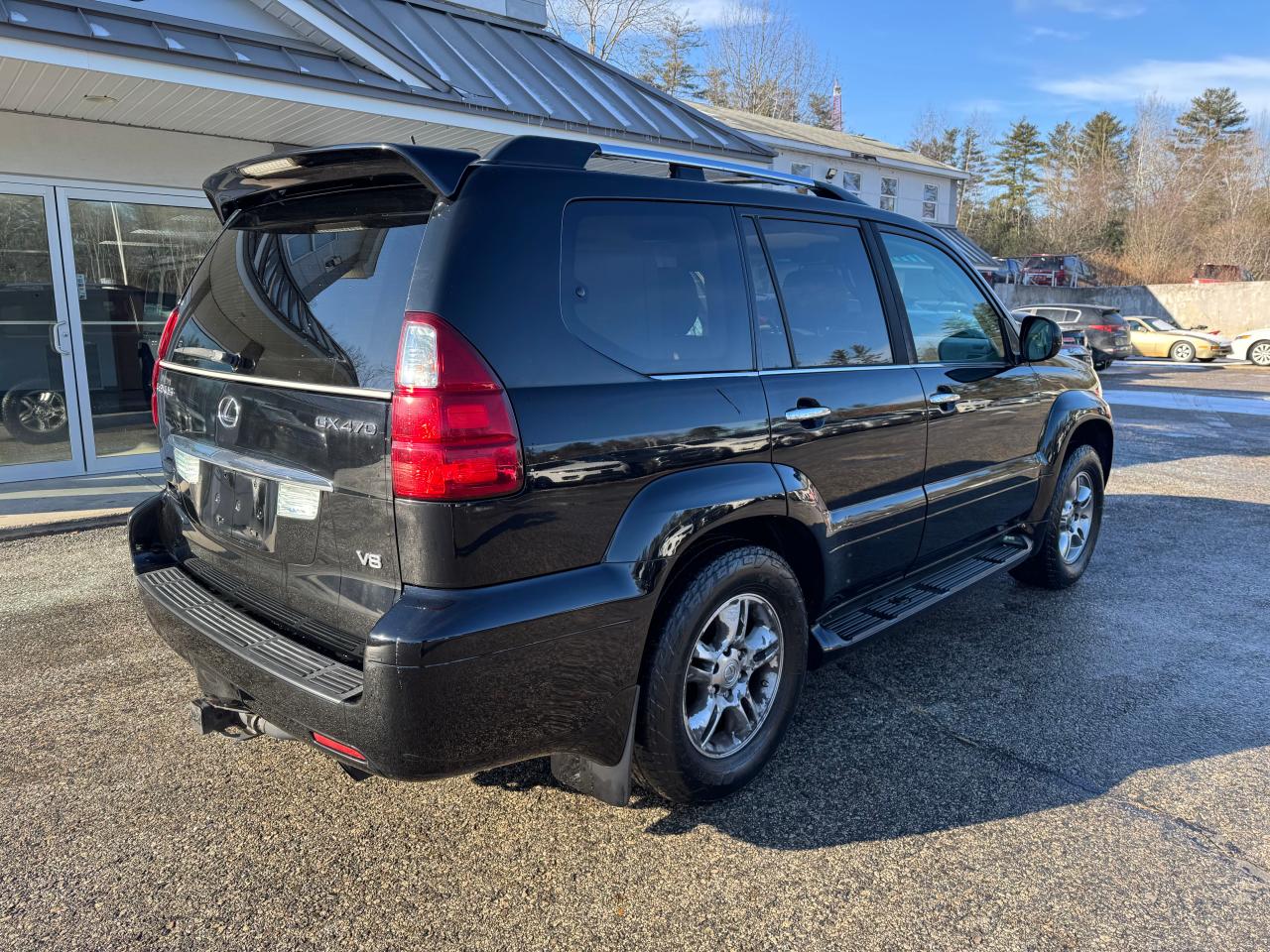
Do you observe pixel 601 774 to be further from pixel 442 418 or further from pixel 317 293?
pixel 317 293

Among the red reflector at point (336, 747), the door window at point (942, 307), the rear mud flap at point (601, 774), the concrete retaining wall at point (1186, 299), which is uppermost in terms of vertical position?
the concrete retaining wall at point (1186, 299)

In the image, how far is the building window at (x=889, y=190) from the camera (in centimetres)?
2932

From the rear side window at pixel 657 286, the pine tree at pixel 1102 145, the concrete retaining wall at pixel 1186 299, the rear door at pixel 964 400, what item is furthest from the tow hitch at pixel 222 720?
the pine tree at pixel 1102 145

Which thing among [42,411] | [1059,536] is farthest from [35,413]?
[1059,536]

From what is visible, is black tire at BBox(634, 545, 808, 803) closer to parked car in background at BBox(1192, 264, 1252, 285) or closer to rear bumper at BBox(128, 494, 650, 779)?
rear bumper at BBox(128, 494, 650, 779)

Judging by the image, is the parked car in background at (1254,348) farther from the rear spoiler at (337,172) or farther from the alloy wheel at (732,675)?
the rear spoiler at (337,172)

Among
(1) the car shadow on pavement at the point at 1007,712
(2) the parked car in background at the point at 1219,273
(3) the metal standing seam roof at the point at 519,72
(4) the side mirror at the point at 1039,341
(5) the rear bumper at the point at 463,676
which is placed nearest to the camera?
(5) the rear bumper at the point at 463,676

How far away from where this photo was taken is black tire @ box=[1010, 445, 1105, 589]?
4785mm

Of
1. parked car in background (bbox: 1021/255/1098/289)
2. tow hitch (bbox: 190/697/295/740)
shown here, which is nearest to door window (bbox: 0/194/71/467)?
tow hitch (bbox: 190/697/295/740)

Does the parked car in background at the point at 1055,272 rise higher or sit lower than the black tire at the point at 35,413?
higher

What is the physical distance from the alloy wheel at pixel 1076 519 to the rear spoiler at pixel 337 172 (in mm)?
4073

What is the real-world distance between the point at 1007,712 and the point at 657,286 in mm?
2346

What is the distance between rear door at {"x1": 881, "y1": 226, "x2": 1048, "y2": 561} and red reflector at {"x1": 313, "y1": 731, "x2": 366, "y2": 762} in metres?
2.57

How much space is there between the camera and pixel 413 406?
2.10 metres
